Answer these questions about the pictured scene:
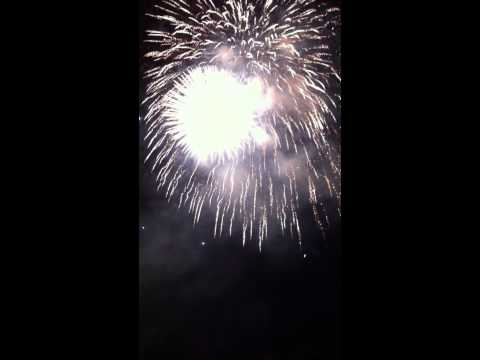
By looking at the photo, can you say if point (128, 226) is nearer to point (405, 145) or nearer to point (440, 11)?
point (405, 145)

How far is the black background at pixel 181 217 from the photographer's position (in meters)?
2.38

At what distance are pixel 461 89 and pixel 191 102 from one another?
1438mm

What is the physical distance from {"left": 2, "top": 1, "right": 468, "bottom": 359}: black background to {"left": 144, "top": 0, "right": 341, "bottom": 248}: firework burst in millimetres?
118

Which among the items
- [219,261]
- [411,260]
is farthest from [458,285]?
[219,261]

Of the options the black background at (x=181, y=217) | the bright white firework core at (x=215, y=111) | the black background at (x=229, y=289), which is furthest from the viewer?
the bright white firework core at (x=215, y=111)

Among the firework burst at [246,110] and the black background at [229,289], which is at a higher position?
the firework burst at [246,110]

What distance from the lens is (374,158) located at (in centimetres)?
241

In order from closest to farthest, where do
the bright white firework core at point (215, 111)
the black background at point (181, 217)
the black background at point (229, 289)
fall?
1. the black background at point (181, 217)
2. the black background at point (229, 289)
3. the bright white firework core at point (215, 111)

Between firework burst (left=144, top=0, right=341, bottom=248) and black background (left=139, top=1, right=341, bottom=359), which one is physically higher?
firework burst (left=144, top=0, right=341, bottom=248)

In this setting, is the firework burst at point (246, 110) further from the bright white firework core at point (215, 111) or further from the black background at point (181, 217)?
the black background at point (181, 217)

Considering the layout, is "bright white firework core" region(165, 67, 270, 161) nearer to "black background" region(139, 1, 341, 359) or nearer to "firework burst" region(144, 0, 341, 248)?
"firework burst" region(144, 0, 341, 248)

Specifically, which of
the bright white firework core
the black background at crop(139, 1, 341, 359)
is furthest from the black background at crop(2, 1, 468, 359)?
the bright white firework core

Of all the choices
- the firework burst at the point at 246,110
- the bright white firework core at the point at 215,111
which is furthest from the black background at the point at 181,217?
the bright white firework core at the point at 215,111

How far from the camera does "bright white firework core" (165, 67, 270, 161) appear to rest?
102 inches
